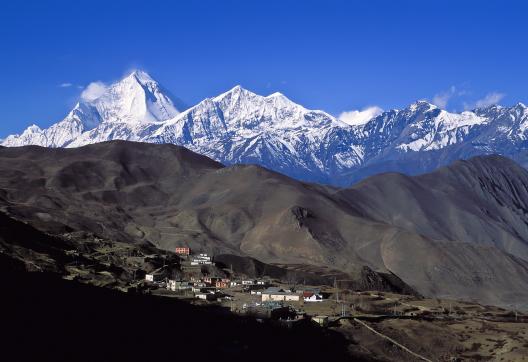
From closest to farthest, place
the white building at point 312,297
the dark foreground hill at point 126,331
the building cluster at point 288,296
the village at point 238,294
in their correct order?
the dark foreground hill at point 126,331 < the village at point 238,294 < the building cluster at point 288,296 < the white building at point 312,297

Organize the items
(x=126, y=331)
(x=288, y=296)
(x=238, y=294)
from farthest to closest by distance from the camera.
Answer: (x=238, y=294), (x=288, y=296), (x=126, y=331)

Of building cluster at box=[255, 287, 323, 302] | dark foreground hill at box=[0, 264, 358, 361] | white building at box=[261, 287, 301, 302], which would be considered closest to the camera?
dark foreground hill at box=[0, 264, 358, 361]

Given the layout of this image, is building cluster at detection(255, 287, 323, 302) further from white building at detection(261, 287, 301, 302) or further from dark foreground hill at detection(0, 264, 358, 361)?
dark foreground hill at detection(0, 264, 358, 361)

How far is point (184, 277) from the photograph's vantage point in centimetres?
13850

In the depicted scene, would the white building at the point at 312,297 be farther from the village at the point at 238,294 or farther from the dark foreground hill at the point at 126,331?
the dark foreground hill at the point at 126,331

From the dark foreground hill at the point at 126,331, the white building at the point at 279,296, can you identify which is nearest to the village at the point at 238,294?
the white building at the point at 279,296

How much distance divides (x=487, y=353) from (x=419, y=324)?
11.3 meters

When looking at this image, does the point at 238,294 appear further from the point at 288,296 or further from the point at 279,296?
the point at 288,296

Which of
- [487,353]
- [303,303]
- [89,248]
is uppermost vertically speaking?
[89,248]

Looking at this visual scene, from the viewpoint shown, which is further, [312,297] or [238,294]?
[312,297]

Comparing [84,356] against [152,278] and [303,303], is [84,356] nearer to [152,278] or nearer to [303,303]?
[303,303]

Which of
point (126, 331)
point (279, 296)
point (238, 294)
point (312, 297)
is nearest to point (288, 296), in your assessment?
point (279, 296)

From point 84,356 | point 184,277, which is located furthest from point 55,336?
point 184,277

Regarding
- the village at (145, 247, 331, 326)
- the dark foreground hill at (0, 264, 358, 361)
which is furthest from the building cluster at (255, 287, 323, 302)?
the dark foreground hill at (0, 264, 358, 361)
